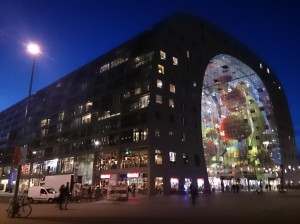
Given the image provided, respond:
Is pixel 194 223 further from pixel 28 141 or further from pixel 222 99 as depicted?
pixel 28 141

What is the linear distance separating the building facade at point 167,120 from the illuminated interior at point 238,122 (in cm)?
36

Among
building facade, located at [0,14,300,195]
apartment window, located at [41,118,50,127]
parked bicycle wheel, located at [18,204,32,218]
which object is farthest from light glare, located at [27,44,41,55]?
apartment window, located at [41,118,50,127]

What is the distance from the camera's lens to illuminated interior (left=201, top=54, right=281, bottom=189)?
9606 centimetres

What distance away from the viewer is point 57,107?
10150 cm

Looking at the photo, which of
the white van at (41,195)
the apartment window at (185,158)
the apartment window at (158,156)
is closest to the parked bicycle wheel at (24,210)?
the white van at (41,195)

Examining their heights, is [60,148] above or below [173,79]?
below

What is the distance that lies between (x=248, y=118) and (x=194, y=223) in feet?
315

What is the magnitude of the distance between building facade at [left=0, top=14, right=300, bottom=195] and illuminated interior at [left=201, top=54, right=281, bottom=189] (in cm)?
36

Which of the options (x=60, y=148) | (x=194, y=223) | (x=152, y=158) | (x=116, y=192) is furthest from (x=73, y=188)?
(x=60, y=148)

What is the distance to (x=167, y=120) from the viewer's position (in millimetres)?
66688

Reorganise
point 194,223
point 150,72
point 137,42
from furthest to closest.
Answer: point 137,42 → point 150,72 → point 194,223

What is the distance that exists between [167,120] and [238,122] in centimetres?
4598

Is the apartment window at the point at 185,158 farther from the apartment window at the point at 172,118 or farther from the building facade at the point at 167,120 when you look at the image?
the apartment window at the point at 172,118

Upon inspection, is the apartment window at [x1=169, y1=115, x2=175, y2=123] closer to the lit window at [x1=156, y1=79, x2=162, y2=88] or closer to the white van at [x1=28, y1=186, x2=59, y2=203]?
the lit window at [x1=156, y1=79, x2=162, y2=88]
